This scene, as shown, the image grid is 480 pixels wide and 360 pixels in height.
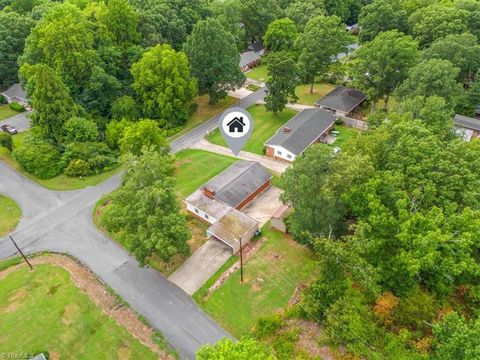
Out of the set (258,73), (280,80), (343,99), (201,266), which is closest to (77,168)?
(201,266)

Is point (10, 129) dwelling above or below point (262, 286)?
above

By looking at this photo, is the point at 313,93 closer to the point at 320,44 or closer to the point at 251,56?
the point at 320,44

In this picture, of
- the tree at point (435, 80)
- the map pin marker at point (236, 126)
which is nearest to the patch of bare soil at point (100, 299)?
the map pin marker at point (236, 126)

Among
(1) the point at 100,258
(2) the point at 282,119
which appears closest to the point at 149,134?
(1) the point at 100,258

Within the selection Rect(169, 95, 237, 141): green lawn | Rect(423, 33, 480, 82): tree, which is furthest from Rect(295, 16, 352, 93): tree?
Rect(169, 95, 237, 141): green lawn

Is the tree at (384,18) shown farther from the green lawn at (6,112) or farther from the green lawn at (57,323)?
the green lawn at (57,323)

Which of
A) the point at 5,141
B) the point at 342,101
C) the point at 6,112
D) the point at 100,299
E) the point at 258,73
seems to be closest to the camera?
the point at 100,299
